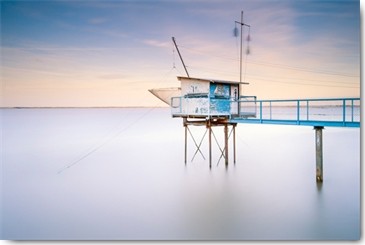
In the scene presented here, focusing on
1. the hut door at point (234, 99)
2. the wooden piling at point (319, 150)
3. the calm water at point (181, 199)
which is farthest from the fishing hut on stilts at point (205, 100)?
the wooden piling at point (319, 150)

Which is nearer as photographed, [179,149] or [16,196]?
[16,196]

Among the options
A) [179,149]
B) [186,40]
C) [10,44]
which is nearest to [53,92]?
[10,44]

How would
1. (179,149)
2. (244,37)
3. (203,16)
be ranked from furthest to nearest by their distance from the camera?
1. (179,149)
2. (244,37)
3. (203,16)

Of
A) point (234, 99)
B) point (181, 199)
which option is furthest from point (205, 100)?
point (181, 199)

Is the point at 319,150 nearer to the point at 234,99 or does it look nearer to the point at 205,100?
the point at 234,99

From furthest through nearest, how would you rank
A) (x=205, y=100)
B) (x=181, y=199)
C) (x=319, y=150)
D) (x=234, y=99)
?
(x=234, y=99) < (x=205, y=100) < (x=319, y=150) < (x=181, y=199)

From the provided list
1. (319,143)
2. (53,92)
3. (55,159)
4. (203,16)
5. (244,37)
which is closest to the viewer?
(203,16)

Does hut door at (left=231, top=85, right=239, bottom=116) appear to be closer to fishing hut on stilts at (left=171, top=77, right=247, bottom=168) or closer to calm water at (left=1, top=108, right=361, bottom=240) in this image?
fishing hut on stilts at (left=171, top=77, right=247, bottom=168)

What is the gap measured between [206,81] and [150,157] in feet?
19.9

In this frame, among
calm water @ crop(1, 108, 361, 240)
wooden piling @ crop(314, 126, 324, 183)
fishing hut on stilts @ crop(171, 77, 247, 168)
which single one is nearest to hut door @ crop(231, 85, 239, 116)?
fishing hut on stilts @ crop(171, 77, 247, 168)

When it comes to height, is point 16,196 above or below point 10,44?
below

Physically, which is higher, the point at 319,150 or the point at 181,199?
the point at 319,150

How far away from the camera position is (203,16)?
8.91 metres

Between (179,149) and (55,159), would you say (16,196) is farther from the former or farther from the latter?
(179,149)
